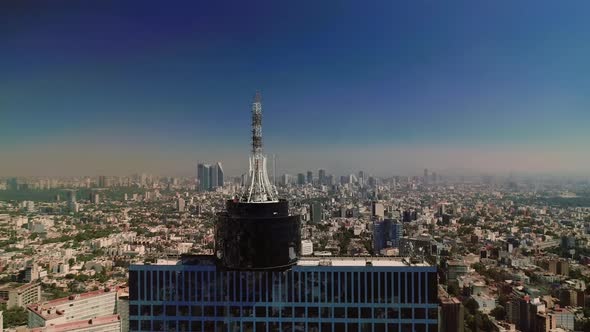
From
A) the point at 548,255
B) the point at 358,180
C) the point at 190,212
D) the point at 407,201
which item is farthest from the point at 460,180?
the point at 190,212

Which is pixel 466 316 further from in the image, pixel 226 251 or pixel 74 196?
pixel 74 196

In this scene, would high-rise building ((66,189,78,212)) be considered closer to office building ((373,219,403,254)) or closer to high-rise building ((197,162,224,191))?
high-rise building ((197,162,224,191))

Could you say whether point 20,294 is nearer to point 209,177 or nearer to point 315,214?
point 315,214

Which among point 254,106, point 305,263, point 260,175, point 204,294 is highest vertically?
point 254,106

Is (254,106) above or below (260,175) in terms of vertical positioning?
above

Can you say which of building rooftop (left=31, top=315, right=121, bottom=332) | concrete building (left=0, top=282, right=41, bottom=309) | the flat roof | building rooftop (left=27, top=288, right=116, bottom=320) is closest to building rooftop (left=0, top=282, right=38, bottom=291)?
concrete building (left=0, top=282, right=41, bottom=309)

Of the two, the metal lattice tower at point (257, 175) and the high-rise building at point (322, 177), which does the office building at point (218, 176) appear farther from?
the metal lattice tower at point (257, 175)
